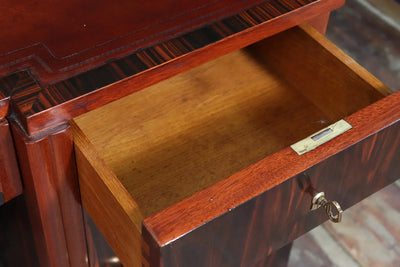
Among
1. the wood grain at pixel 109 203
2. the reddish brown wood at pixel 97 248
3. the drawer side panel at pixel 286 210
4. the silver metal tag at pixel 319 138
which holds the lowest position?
the drawer side panel at pixel 286 210

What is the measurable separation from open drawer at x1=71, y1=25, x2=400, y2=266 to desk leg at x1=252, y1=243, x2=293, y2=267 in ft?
0.58

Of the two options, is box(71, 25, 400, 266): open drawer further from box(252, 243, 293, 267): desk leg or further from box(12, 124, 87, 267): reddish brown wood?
box(252, 243, 293, 267): desk leg

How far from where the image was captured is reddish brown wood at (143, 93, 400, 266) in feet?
1.67

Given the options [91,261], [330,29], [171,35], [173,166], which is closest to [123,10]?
[171,35]

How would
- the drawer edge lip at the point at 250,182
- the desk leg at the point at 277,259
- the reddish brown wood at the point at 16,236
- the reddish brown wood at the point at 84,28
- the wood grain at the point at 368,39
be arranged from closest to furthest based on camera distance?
1. the drawer edge lip at the point at 250,182
2. the reddish brown wood at the point at 84,28
3. the reddish brown wood at the point at 16,236
4. the desk leg at the point at 277,259
5. the wood grain at the point at 368,39

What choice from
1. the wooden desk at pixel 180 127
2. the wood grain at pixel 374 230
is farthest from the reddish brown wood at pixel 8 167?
the wood grain at pixel 374 230

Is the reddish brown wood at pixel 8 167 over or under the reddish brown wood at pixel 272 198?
over

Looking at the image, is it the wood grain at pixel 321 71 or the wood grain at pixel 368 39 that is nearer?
the wood grain at pixel 321 71

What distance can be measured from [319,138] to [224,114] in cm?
25

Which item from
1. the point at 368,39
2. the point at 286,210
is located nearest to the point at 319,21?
the point at 286,210

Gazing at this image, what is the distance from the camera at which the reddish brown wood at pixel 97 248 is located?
2.30 ft

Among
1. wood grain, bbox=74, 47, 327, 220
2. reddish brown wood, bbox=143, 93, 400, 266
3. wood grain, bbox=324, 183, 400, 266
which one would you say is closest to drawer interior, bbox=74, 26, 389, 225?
wood grain, bbox=74, 47, 327, 220

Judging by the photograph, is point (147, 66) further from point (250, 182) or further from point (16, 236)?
point (16, 236)

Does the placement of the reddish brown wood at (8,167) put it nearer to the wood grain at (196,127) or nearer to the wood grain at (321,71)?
the wood grain at (196,127)
